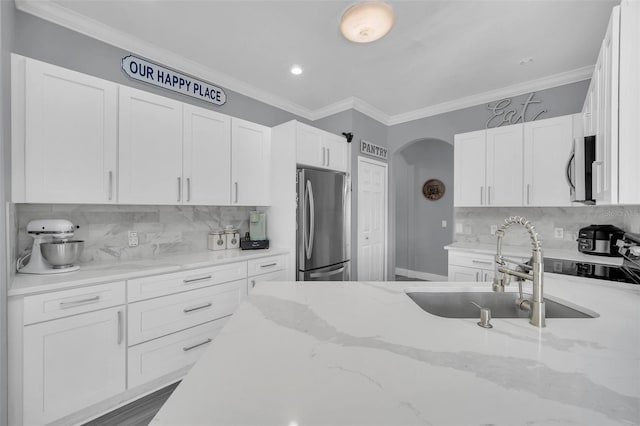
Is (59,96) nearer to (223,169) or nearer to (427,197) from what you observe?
(223,169)

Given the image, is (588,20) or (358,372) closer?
(358,372)

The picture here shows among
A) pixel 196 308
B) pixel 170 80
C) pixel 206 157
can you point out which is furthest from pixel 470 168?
pixel 170 80

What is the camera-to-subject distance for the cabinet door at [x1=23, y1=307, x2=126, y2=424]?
1501mm

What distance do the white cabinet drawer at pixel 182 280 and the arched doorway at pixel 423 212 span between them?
3611 mm

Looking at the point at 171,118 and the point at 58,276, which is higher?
A: the point at 171,118

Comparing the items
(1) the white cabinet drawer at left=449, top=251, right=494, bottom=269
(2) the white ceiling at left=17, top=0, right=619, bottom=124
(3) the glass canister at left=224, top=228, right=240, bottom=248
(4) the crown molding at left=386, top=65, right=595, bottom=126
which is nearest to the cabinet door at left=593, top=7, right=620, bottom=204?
(2) the white ceiling at left=17, top=0, right=619, bottom=124

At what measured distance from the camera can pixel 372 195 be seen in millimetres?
3979

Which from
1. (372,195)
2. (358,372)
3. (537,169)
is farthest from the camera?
(372,195)

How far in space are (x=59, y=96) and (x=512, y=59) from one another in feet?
12.3

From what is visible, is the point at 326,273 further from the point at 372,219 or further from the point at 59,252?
the point at 59,252

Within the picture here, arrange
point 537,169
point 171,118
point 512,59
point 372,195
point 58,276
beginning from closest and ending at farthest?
point 58,276, point 171,118, point 512,59, point 537,169, point 372,195

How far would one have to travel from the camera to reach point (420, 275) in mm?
5352

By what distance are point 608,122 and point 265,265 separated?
2541 millimetres

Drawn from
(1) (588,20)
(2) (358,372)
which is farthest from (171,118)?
(1) (588,20)
